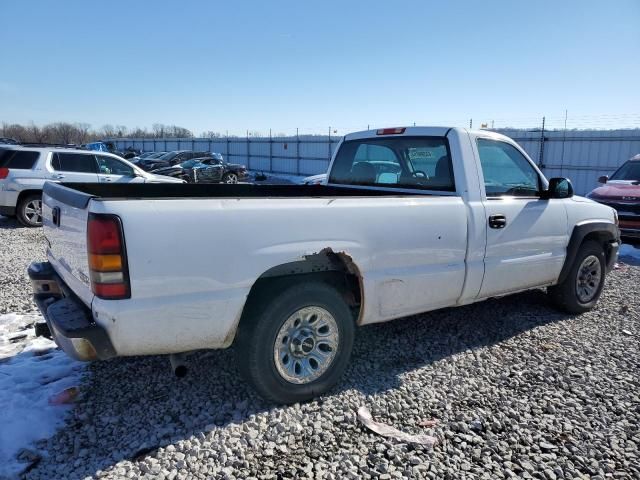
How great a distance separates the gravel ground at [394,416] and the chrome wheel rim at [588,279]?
2.27ft

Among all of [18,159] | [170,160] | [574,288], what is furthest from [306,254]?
[170,160]

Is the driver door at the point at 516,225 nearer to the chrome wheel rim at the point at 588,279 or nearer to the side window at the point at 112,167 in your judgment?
the chrome wheel rim at the point at 588,279

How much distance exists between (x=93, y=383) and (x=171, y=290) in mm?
1489

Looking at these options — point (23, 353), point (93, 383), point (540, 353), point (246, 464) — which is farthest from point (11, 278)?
point (540, 353)

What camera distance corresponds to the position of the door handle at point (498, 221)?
4031 mm

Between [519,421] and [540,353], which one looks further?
[540,353]

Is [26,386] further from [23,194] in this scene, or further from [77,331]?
[23,194]

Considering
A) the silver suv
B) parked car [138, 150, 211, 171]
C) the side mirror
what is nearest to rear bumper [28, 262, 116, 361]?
the side mirror

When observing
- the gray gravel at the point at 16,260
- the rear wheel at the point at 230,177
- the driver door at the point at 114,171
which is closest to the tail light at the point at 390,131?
the gray gravel at the point at 16,260

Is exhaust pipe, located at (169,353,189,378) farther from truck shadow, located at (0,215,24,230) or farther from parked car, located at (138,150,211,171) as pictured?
parked car, located at (138,150,211,171)

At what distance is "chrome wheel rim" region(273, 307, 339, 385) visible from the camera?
3182 mm

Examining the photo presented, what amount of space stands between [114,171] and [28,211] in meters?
2.04

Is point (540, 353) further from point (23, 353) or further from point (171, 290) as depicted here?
point (23, 353)

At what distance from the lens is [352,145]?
5.11 metres
